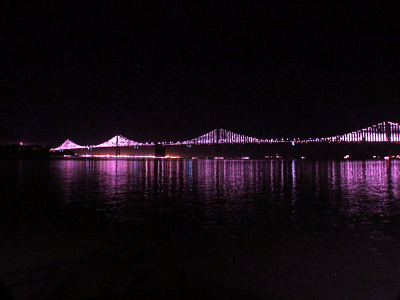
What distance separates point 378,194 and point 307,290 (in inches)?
481

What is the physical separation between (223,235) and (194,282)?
2882 mm

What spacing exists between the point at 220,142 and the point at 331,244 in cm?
9733

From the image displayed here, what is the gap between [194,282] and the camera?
5383 mm

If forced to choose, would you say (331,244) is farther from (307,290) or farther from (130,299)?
(130,299)

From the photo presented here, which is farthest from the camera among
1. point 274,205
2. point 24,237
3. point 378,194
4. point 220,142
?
point 220,142

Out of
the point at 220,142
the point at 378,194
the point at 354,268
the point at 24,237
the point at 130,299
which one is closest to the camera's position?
the point at 130,299

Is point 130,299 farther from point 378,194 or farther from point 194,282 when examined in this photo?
point 378,194

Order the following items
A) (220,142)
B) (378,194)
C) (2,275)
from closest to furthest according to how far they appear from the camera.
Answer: (2,275), (378,194), (220,142)

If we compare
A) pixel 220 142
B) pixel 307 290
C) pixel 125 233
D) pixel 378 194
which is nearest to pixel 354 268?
pixel 307 290

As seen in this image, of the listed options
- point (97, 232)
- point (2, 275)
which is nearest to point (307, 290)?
point (2, 275)

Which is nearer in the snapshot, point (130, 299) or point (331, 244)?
point (130, 299)

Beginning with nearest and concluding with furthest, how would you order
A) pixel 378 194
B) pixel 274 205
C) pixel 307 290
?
pixel 307 290, pixel 274 205, pixel 378 194

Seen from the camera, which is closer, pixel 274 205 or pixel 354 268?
pixel 354 268

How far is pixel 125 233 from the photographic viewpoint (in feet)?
27.7
